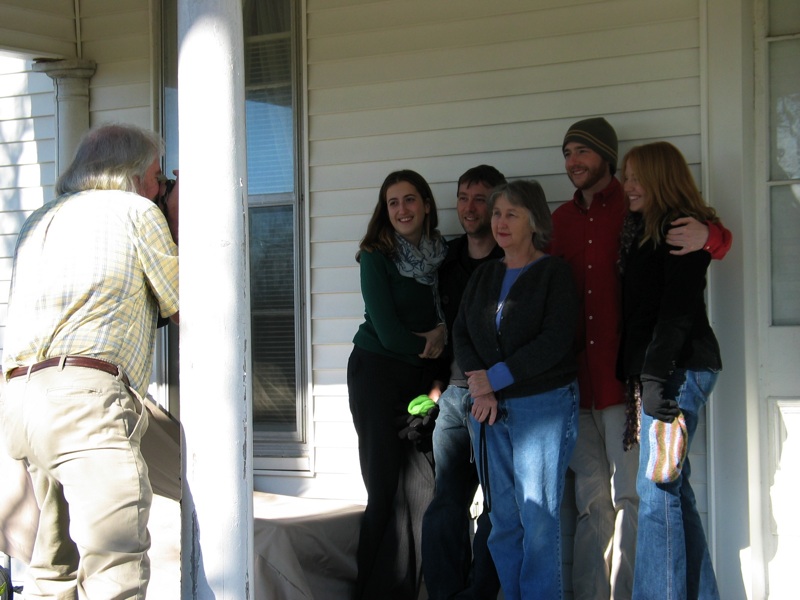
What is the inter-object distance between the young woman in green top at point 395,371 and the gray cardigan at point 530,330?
17.1 inches

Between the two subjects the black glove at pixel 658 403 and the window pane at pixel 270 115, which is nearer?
the black glove at pixel 658 403

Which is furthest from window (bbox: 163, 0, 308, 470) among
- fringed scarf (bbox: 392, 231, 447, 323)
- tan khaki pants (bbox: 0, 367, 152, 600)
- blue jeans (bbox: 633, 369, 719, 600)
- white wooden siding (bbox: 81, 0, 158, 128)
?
tan khaki pants (bbox: 0, 367, 152, 600)

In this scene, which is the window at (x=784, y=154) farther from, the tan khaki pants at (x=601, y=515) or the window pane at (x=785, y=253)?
the tan khaki pants at (x=601, y=515)

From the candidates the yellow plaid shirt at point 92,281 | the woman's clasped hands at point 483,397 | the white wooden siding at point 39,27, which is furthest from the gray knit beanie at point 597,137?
the white wooden siding at point 39,27

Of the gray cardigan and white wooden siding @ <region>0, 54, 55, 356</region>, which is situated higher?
white wooden siding @ <region>0, 54, 55, 356</region>

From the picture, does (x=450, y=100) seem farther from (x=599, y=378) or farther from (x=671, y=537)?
(x=671, y=537)

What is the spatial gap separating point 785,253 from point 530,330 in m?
1.18

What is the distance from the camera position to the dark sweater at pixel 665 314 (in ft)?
10.5

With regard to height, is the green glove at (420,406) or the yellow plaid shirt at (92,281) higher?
the yellow plaid shirt at (92,281)

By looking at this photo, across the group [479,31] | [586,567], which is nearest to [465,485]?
[586,567]

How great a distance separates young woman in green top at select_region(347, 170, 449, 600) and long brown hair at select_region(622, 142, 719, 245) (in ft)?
3.22

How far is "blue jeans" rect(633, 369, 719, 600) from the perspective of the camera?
128 inches

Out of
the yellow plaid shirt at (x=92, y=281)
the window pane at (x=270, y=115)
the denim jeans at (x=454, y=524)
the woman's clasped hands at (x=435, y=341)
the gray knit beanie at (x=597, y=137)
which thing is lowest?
the denim jeans at (x=454, y=524)

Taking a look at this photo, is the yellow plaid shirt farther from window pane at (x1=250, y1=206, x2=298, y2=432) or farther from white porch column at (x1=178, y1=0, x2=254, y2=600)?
window pane at (x1=250, y1=206, x2=298, y2=432)
